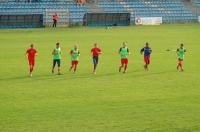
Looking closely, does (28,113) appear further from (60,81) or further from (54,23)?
(54,23)

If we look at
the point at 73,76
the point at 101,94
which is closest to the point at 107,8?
the point at 73,76

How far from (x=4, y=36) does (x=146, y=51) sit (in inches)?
964

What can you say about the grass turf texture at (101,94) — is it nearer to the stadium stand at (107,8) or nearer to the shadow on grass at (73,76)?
the shadow on grass at (73,76)

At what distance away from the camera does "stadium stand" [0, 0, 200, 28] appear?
67875 millimetres

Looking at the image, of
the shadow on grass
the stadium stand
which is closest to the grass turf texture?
the shadow on grass

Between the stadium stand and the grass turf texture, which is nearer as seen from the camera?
the grass turf texture

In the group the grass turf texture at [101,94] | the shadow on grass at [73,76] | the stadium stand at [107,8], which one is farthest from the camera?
the stadium stand at [107,8]

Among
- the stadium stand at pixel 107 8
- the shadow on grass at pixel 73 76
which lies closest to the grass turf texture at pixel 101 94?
the shadow on grass at pixel 73 76

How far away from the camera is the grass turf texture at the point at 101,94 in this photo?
56.5 ft

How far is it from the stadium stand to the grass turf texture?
79.5ft

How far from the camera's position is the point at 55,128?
16.6 meters

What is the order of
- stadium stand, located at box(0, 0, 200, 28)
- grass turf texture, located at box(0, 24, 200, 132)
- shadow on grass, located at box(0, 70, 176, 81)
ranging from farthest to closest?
1. stadium stand, located at box(0, 0, 200, 28)
2. shadow on grass, located at box(0, 70, 176, 81)
3. grass turf texture, located at box(0, 24, 200, 132)

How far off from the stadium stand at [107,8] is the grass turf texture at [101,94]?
2424 cm

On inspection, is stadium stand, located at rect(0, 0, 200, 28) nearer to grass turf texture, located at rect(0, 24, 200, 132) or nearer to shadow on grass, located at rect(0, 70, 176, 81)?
grass turf texture, located at rect(0, 24, 200, 132)
